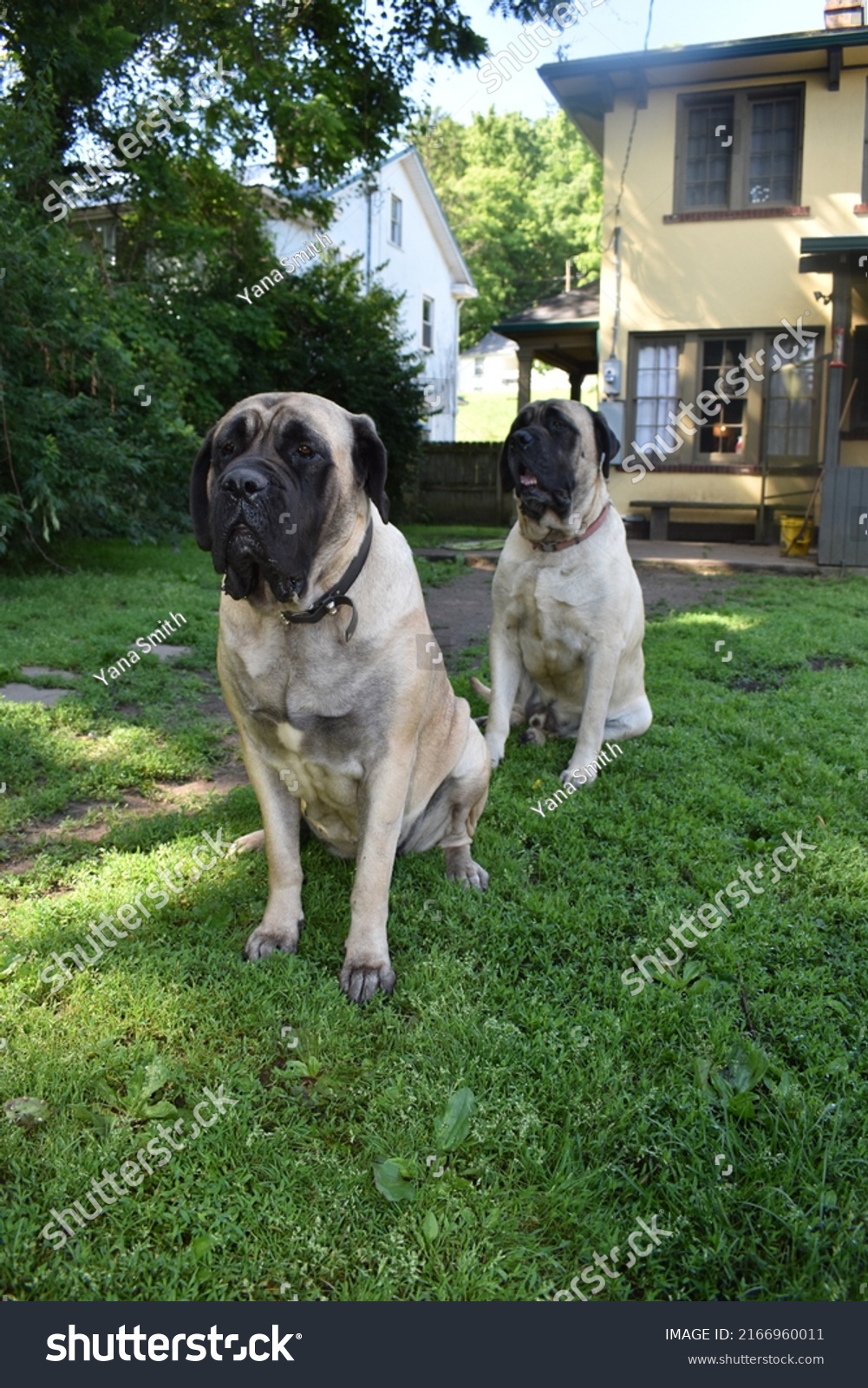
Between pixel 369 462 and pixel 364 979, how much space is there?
1371 millimetres

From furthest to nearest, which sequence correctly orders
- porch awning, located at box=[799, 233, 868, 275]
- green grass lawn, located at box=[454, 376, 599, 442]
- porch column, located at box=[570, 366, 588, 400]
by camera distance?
green grass lawn, located at box=[454, 376, 599, 442] < porch column, located at box=[570, 366, 588, 400] < porch awning, located at box=[799, 233, 868, 275]

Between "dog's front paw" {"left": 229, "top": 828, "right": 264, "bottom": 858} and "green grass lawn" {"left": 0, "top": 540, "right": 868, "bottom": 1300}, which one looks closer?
"green grass lawn" {"left": 0, "top": 540, "right": 868, "bottom": 1300}

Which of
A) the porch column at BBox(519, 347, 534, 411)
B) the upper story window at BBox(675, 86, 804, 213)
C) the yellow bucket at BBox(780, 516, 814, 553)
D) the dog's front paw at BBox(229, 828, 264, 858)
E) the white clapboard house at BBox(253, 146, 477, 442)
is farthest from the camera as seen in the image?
the white clapboard house at BBox(253, 146, 477, 442)

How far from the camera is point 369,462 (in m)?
2.61

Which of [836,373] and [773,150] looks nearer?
[836,373]

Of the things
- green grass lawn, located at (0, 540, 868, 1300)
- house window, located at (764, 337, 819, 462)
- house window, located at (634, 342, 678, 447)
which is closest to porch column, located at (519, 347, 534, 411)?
house window, located at (634, 342, 678, 447)

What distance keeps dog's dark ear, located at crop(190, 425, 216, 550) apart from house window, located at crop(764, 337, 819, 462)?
1219cm

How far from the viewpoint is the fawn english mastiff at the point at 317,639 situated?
2.41m

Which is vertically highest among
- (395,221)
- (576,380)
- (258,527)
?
(395,221)

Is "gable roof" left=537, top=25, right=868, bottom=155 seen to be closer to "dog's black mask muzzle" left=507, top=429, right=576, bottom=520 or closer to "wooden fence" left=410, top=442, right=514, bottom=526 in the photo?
"wooden fence" left=410, top=442, right=514, bottom=526

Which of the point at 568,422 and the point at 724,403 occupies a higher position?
the point at 724,403

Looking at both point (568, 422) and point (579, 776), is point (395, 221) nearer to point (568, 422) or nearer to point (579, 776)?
point (568, 422)

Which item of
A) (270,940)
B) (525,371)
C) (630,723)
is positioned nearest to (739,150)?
(525,371)

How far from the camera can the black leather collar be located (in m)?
2.52
